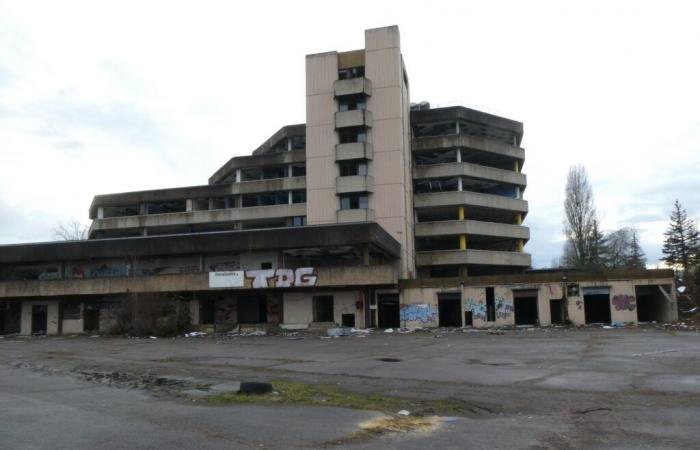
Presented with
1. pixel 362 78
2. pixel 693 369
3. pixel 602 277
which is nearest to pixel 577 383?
pixel 693 369

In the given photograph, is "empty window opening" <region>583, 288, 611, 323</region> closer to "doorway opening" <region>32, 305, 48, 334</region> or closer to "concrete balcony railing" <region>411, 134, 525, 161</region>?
"concrete balcony railing" <region>411, 134, 525, 161</region>

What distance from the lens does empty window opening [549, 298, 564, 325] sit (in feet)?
138

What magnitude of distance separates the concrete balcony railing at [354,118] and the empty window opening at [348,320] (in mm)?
20147

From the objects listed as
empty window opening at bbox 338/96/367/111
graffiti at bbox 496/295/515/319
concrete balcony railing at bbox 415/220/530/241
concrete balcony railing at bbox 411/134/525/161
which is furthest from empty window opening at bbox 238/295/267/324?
concrete balcony railing at bbox 411/134/525/161

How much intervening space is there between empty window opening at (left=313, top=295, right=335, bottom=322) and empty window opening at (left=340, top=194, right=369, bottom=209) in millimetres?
13037

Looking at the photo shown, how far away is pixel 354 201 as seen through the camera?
55.4 m

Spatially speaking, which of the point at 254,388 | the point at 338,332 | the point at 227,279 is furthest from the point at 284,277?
the point at 254,388

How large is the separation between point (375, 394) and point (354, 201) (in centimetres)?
4346

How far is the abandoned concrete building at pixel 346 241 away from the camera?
42.0 metres

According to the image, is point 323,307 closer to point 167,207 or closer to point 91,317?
point 91,317

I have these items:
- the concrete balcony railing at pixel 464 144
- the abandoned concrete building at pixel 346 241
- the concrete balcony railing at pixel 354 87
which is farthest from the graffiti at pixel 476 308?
the concrete balcony railing at pixel 354 87

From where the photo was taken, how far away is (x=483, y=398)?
11.7 meters

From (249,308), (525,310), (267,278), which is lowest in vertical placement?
(525,310)

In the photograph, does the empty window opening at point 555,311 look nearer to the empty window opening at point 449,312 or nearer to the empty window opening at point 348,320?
the empty window opening at point 449,312
